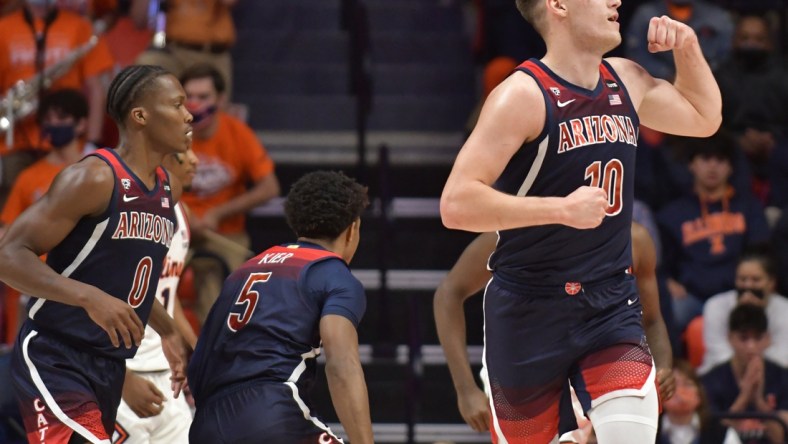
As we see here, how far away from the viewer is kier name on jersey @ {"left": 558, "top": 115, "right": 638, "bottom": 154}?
4.48 metres

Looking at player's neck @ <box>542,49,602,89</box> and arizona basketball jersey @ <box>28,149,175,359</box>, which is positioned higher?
player's neck @ <box>542,49,602,89</box>

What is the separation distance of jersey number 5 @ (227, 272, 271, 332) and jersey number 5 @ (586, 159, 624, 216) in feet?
3.72

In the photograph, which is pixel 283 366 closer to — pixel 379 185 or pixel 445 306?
pixel 445 306

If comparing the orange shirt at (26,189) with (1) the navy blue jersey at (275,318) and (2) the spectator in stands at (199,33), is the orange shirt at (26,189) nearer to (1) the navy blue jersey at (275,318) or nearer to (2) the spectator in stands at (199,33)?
(2) the spectator in stands at (199,33)

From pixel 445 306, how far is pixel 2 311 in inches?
156

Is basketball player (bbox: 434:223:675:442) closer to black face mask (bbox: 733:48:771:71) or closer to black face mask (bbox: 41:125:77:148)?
black face mask (bbox: 41:125:77:148)

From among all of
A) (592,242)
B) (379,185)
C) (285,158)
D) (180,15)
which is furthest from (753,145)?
(592,242)

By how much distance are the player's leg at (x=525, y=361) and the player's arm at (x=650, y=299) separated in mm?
670

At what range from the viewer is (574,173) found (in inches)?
178

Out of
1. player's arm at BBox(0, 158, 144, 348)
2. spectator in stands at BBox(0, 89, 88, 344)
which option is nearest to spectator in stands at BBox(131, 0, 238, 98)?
spectator in stands at BBox(0, 89, 88, 344)

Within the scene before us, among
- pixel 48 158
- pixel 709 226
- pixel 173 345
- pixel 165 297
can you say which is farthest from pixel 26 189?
pixel 709 226

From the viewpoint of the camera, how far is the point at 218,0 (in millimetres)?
9414

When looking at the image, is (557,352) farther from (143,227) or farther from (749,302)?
(749,302)

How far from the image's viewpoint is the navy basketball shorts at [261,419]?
14.6ft
